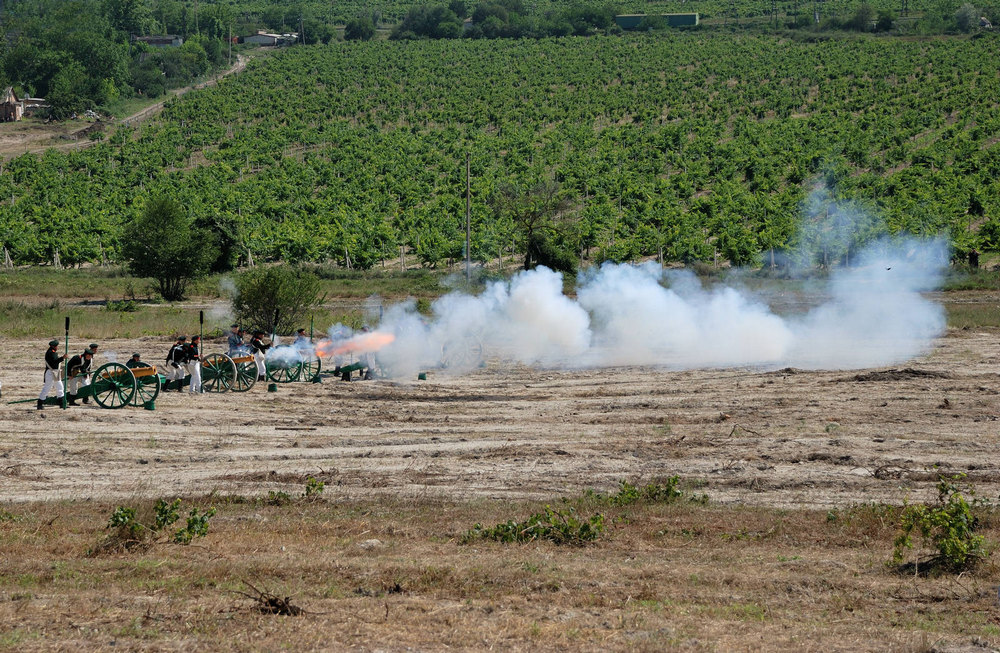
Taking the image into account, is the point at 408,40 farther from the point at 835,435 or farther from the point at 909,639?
the point at 909,639

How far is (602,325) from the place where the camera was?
1201 inches

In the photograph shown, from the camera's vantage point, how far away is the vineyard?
60219 mm

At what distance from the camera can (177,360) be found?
920 inches

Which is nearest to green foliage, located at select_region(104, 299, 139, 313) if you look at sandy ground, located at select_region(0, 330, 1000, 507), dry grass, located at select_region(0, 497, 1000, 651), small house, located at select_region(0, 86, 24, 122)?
sandy ground, located at select_region(0, 330, 1000, 507)

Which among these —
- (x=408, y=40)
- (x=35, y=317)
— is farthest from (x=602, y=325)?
(x=408, y=40)

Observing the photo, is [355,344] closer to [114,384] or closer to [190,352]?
[190,352]

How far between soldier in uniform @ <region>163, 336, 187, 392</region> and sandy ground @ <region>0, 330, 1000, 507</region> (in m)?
0.80

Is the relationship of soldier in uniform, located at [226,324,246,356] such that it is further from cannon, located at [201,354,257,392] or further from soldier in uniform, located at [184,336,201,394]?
soldier in uniform, located at [184,336,201,394]

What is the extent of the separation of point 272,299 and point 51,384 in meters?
12.1

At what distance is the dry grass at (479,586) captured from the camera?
9.40 metres

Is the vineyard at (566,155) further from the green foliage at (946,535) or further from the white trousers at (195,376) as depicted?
the green foliage at (946,535)

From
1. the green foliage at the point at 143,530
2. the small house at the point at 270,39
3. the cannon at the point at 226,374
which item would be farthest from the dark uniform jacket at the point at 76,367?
the small house at the point at 270,39

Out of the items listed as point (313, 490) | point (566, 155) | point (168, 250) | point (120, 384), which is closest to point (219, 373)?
point (120, 384)

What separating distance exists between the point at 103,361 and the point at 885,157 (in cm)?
6353
